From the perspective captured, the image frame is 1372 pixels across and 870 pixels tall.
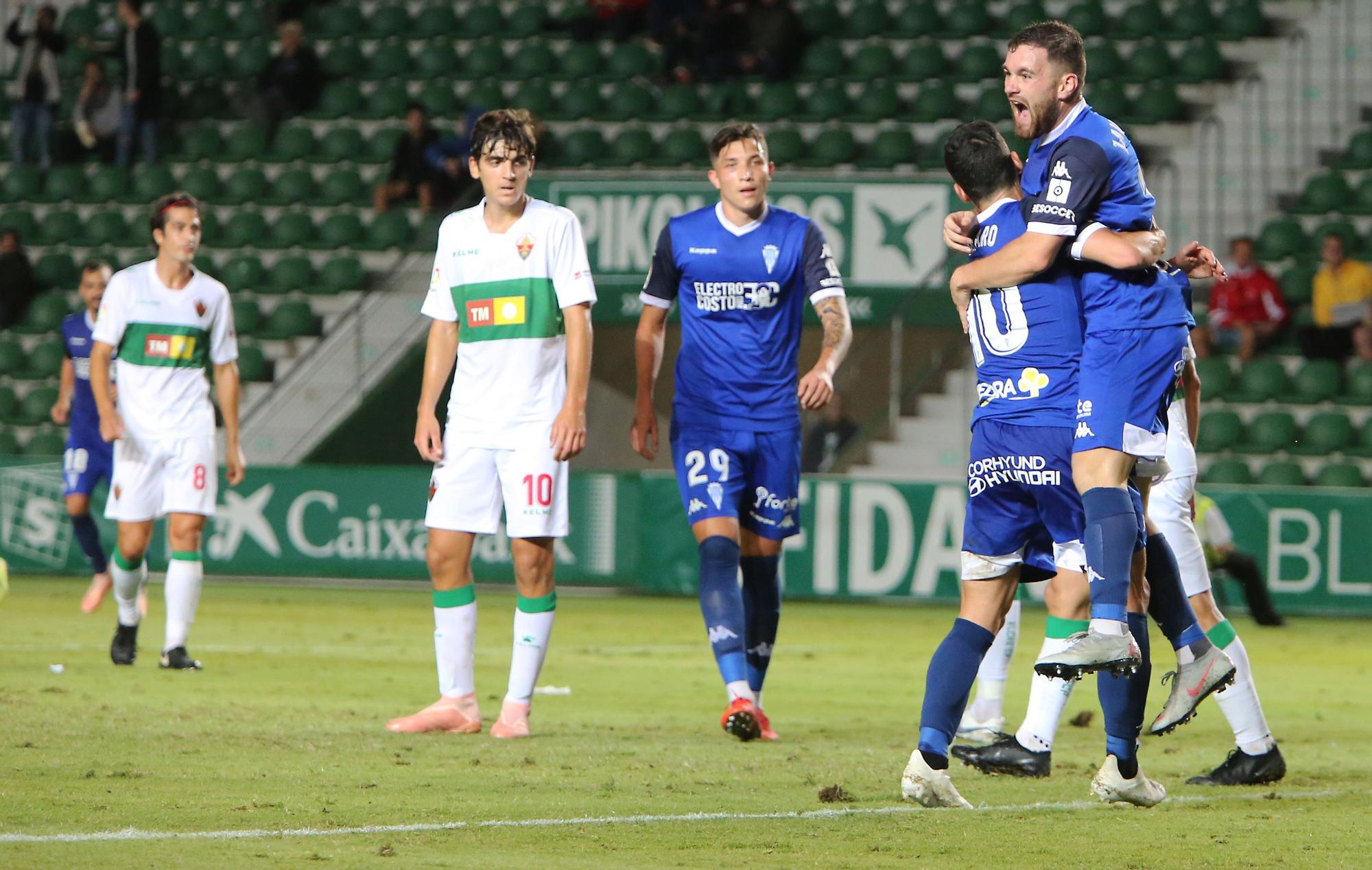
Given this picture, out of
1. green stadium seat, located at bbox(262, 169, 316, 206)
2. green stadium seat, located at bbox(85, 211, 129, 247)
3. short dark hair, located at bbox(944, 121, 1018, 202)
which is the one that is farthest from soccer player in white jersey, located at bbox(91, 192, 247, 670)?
green stadium seat, located at bbox(85, 211, 129, 247)

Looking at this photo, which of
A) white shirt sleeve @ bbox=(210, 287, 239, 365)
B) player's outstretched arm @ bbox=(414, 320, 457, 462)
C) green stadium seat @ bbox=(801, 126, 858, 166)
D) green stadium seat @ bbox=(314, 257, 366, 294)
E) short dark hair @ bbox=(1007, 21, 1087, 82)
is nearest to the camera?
short dark hair @ bbox=(1007, 21, 1087, 82)

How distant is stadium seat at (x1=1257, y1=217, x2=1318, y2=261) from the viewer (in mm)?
17594

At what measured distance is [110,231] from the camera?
2064cm

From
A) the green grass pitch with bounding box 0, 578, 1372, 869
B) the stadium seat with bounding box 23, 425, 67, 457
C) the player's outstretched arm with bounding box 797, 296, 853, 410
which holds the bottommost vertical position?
the green grass pitch with bounding box 0, 578, 1372, 869

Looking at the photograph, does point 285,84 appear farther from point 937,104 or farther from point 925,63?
point 937,104

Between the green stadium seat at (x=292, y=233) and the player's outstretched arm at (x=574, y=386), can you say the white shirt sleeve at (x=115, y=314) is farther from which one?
the green stadium seat at (x=292, y=233)

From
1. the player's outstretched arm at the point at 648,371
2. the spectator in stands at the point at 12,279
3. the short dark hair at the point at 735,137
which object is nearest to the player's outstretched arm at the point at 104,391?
the player's outstretched arm at the point at 648,371

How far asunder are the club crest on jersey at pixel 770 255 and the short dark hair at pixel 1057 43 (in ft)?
7.73

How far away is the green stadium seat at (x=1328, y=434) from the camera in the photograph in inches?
632

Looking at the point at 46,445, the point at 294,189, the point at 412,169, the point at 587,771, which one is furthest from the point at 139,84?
the point at 587,771

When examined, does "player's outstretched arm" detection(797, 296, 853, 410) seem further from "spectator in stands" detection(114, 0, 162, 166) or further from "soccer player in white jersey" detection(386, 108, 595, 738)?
"spectator in stands" detection(114, 0, 162, 166)

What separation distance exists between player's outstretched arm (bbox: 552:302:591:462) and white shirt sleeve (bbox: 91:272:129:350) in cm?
315

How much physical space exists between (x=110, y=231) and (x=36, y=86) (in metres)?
2.12

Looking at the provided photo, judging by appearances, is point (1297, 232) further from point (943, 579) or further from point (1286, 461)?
point (943, 579)
